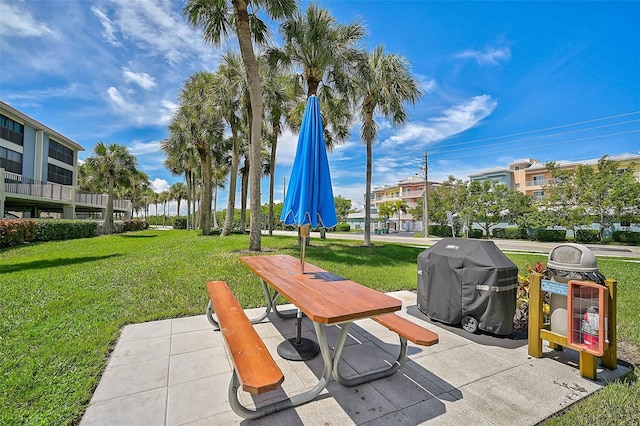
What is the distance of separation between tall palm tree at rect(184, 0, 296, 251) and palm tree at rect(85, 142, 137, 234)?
53.0 ft

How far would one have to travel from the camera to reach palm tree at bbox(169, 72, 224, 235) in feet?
62.4

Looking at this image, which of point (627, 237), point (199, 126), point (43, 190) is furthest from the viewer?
point (627, 237)

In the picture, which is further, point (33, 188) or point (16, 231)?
point (33, 188)

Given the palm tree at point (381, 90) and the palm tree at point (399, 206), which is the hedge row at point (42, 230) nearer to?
the palm tree at point (381, 90)

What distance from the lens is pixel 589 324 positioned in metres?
2.81

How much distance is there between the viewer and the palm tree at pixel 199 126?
62.4ft

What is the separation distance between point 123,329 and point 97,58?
10454 millimetres

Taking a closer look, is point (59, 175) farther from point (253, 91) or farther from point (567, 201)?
point (567, 201)

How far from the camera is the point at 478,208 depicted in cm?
3064

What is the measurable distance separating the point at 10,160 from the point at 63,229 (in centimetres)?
1066

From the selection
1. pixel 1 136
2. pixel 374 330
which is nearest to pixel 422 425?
pixel 374 330

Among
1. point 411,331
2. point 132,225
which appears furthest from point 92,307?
point 132,225

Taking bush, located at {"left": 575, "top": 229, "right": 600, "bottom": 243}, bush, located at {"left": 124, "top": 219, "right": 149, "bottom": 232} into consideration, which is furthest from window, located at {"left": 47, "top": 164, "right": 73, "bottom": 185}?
bush, located at {"left": 575, "top": 229, "right": 600, "bottom": 243}

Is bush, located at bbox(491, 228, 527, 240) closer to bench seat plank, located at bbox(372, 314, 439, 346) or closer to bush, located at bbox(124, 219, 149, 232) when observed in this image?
bench seat plank, located at bbox(372, 314, 439, 346)
